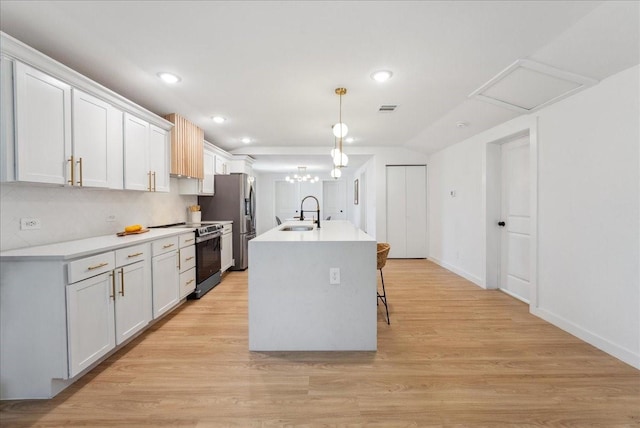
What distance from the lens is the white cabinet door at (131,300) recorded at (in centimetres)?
232

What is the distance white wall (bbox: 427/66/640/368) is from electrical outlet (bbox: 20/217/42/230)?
4.60 meters

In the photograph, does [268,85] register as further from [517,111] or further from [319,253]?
[517,111]

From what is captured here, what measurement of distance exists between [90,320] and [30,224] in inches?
35.8

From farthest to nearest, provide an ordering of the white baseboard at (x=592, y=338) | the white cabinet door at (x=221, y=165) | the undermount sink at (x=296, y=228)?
the white cabinet door at (x=221, y=165)
the undermount sink at (x=296, y=228)
the white baseboard at (x=592, y=338)

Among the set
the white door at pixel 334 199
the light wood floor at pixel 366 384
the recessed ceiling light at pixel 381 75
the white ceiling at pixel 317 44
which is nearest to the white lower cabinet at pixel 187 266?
the light wood floor at pixel 366 384

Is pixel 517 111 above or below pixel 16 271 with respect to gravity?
above

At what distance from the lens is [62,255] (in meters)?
1.84

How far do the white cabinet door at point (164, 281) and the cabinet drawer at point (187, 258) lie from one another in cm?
14

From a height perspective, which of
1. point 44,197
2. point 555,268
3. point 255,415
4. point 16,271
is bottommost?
point 255,415

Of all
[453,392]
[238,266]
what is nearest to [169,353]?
[453,392]

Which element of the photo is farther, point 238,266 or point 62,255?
point 238,266

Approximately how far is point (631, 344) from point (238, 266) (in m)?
5.07

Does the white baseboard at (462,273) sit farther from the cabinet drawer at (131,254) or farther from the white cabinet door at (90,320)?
the white cabinet door at (90,320)

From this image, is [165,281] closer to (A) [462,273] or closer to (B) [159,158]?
(B) [159,158]
